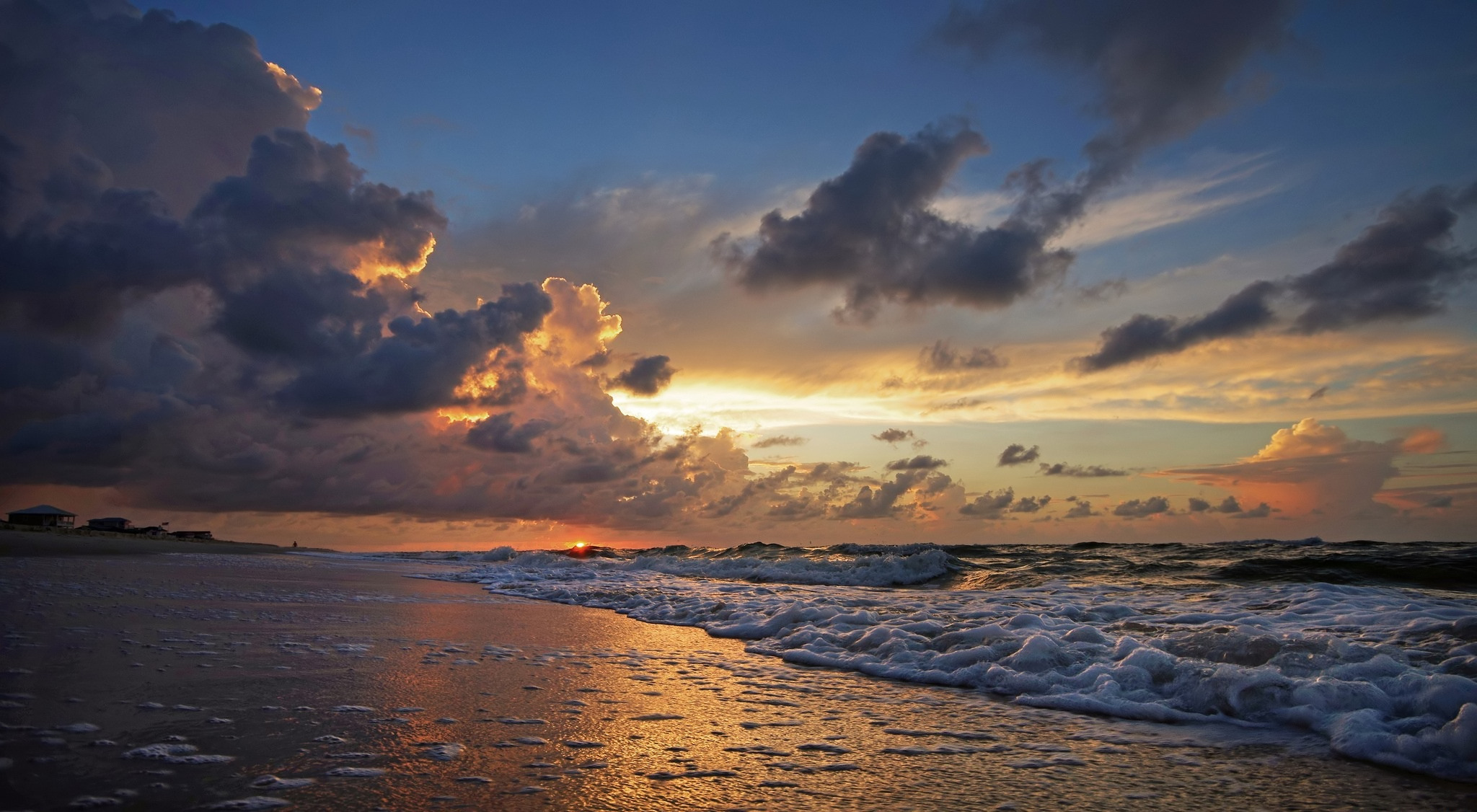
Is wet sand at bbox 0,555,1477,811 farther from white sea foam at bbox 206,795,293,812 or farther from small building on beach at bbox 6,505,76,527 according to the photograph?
small building on beach at bbox 6,505,76,527

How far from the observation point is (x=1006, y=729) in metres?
5.54

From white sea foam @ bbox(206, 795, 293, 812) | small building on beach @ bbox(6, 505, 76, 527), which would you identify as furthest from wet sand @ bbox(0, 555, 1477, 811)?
small building on beach @ bbox(6, 505, 76, 527)

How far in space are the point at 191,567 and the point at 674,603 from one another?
646 inches

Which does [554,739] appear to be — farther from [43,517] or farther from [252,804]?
[43,517]

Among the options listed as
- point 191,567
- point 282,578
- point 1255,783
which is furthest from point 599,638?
point 191,567

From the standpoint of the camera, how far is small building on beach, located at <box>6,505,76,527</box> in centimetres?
6344

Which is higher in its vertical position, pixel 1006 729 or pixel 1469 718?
pixel 1469 718

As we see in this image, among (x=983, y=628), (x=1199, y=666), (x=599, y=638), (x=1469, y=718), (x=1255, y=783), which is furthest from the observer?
(x=599, y=638)

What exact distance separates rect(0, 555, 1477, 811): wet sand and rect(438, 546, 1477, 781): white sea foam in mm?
391

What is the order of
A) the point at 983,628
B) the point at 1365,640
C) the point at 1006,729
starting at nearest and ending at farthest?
the point at 1006,729 → the point at 1365,640 → the point at 983,628

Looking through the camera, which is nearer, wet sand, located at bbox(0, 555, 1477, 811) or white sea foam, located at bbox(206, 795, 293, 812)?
white sea foam, located at bbox(206, 795, 293, 812)

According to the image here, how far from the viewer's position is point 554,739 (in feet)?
15.9

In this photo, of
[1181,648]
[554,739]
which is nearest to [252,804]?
[554,739]

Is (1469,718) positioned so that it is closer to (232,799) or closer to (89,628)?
(232,799)
